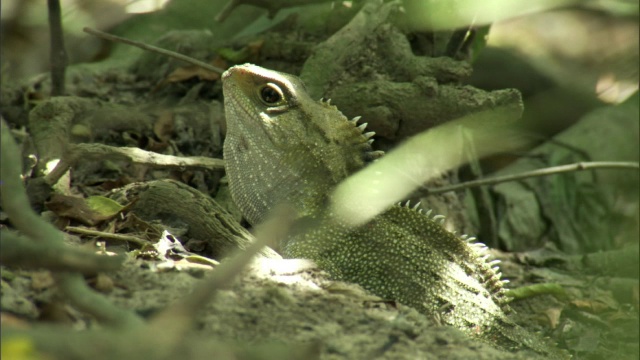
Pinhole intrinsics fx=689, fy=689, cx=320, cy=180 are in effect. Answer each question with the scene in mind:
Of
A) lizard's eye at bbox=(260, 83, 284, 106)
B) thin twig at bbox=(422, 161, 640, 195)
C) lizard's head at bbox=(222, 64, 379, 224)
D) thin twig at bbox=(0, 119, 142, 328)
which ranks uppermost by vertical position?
thin twig at bbox=(0, 119, 142, 328)

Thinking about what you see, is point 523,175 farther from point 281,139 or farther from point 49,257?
point 49,257

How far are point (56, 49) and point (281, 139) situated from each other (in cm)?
292

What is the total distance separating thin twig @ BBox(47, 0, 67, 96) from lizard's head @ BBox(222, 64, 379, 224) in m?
2.39

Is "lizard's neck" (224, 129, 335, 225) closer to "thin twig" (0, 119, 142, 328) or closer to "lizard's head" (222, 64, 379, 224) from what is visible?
"lizard's head" (222, 64, 379, 224)

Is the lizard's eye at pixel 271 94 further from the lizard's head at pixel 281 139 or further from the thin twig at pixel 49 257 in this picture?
the thin twig at pixel 49 257

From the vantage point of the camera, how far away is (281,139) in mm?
5012

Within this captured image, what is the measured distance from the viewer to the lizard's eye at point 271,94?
5012 mm

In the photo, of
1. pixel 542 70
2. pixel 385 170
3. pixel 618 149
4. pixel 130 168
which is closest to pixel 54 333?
pixel 385 170

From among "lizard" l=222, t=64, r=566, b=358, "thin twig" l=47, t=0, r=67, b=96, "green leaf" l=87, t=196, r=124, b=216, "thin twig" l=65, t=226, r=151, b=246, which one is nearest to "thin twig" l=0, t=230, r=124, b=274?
"thin twig" l=65, t=226, r=151, b=246

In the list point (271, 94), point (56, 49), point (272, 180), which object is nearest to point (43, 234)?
point (272, 180)

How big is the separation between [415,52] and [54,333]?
584cm

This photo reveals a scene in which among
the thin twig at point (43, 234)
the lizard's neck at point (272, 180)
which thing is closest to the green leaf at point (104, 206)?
the lizard's neck at point (272, 180)

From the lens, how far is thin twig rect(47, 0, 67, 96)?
257 inches

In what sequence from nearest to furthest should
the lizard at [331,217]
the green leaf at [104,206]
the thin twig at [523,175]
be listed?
the green leaf at [104,206] → the lizard at [331,217] → the thin twig at [523,175]
